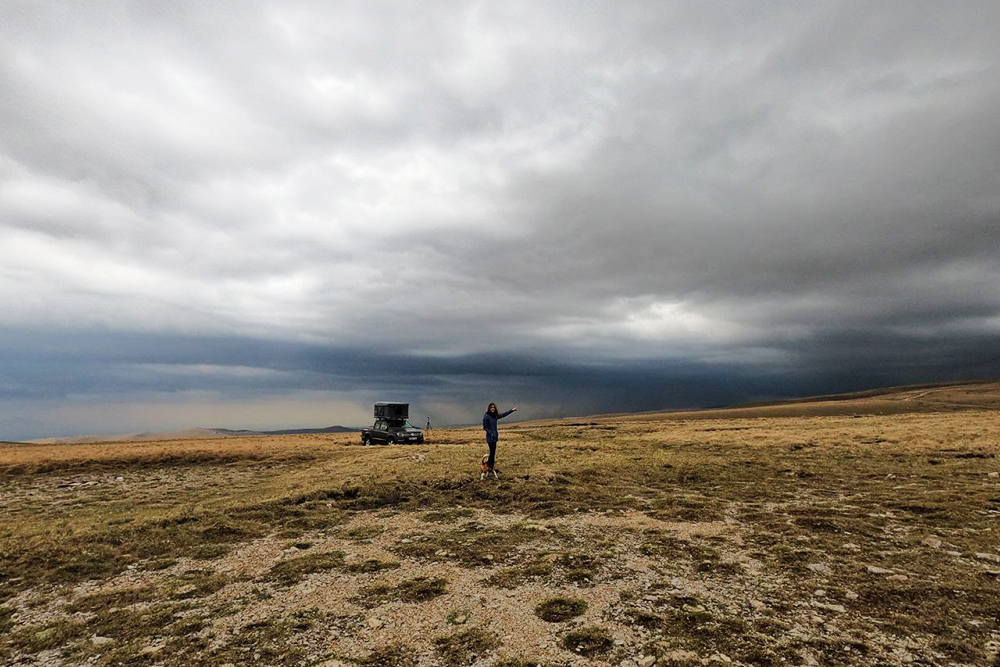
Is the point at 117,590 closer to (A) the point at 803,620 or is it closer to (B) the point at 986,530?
(A) the point at 803,620

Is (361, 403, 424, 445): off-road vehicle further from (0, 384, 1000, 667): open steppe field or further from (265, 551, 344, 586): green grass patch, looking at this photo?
(265, 551, 344, 586): green grass patch

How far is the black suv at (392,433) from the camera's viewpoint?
53.0 meters

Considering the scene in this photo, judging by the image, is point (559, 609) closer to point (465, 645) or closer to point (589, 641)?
point (589, 641)

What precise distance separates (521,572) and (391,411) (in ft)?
150

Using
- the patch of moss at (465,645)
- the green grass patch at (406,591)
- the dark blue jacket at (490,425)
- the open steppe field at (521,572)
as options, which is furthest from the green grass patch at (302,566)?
the dark blue jacket at (490,425)

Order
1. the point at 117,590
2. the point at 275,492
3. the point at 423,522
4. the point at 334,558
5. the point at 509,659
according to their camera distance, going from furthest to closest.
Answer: the point at 275,492 < the point at 423,522 < the point at 334,558 < the point at 117,590 < the point at 509,659

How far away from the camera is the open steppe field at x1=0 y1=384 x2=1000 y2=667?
865 centimetres

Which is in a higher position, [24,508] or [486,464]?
[486,464]

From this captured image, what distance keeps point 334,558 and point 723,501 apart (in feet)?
50.5

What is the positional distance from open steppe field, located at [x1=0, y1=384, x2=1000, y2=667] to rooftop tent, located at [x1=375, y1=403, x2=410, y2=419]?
98.9 ft

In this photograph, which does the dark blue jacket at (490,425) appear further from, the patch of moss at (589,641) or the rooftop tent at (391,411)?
the rooftop tent at (391,411)

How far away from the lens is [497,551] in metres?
14.1

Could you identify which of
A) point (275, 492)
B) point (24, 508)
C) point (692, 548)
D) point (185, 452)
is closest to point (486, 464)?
point (275, 492)

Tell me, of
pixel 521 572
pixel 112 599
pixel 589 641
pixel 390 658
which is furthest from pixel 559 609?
pixel 112 599
